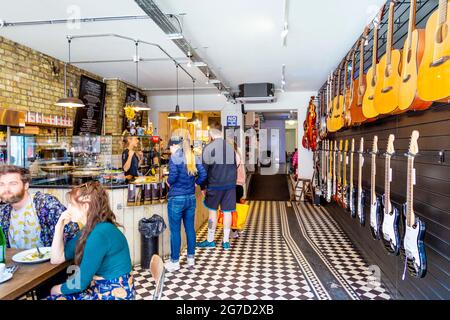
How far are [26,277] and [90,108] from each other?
18.9ft

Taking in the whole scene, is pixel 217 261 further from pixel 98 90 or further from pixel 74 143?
pixel 98 90

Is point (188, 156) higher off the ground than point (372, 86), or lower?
lower

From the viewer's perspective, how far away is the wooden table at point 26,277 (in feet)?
4.52

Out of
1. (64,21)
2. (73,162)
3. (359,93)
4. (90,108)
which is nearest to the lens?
(359,93)

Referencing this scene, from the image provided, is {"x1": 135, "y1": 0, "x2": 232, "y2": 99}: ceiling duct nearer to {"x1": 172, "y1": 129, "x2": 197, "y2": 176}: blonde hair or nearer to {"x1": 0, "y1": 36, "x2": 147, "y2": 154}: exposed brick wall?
{"x1": 172, "y1": 129, "x2": 197, "y2": 176}: blonde hair

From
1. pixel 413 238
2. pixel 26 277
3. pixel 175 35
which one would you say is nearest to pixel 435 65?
pixel 413 238

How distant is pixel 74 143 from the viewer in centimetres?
532

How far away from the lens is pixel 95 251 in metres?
1.58

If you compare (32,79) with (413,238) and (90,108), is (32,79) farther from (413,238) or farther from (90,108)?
(413,238)

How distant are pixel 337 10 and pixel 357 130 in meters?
1.50

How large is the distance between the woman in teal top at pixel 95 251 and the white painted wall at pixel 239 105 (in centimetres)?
722

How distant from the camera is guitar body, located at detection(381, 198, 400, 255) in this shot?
86.8 inches
